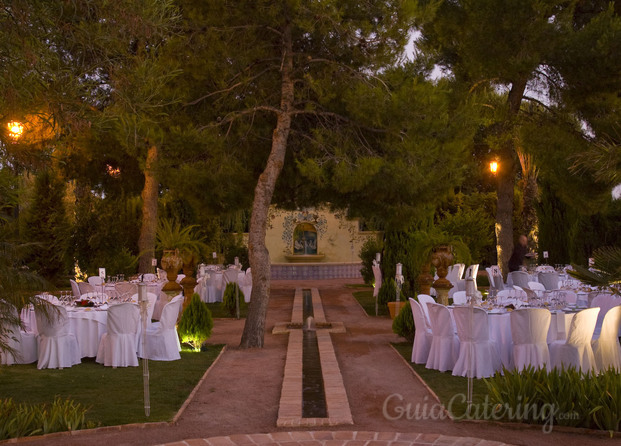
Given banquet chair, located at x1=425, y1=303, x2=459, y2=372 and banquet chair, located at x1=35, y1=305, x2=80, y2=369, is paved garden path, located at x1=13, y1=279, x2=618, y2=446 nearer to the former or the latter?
banquet chair, located at x1=425, y1=303, x2=459, y2=372

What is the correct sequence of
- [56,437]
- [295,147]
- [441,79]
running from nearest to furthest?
[56,437] → [441,79] → [295,147]

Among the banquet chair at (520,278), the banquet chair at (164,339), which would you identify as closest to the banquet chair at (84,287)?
the banquet chair at (164,339)

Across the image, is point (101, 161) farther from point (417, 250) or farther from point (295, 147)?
point (417, 250)

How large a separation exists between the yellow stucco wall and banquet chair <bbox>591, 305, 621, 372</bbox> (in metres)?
23.7

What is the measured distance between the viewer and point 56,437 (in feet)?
18.7

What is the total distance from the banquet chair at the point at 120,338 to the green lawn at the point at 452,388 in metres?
3.85

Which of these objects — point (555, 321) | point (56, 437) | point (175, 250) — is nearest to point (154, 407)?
point (56, 437)

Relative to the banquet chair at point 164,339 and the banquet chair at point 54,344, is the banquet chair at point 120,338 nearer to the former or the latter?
the banquet chair at point 164,339

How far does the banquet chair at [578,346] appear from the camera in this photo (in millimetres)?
7918

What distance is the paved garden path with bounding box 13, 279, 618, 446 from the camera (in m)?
5.62

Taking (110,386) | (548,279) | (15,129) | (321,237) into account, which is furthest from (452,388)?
(321,237)

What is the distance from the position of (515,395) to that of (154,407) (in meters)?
3.50

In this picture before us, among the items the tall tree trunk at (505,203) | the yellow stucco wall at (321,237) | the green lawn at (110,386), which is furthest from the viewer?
the yellow stucco wall at (321,237)

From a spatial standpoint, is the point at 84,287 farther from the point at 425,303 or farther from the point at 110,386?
the point at 425,303
